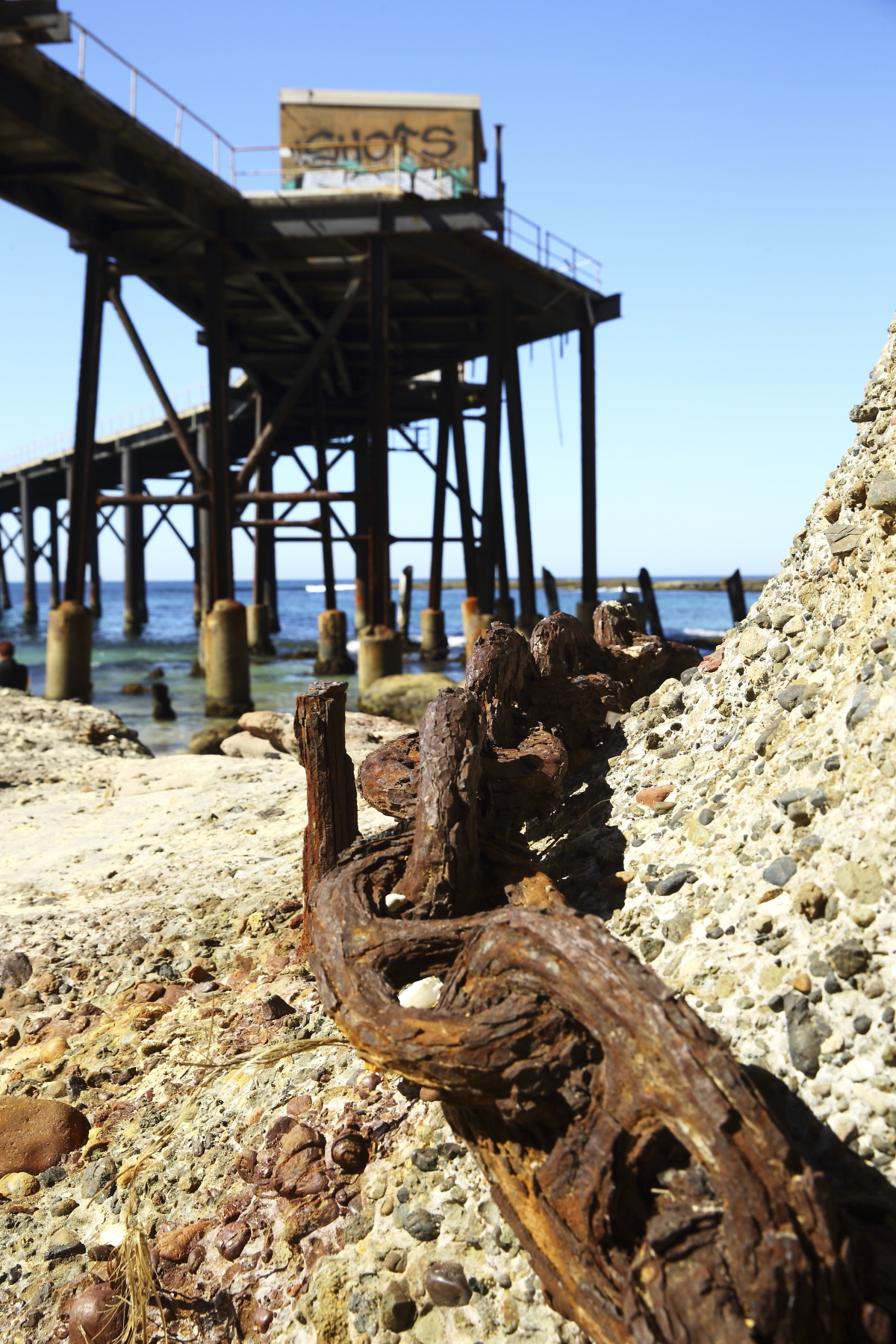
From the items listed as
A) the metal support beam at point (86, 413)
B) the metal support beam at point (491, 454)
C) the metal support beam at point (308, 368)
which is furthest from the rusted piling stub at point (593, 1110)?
the metal support beam at point (491, 454)

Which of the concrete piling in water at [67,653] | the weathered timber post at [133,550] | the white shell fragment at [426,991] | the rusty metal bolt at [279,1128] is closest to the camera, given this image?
the white shell fragment at [426,991]

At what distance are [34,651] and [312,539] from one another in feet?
40.0

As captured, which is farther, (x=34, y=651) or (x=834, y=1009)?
(x=34, y=651)

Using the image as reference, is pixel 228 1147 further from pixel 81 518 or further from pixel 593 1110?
pixel 81 518

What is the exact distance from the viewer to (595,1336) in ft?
3.63

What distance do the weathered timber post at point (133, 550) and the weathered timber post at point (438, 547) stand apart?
455 inches

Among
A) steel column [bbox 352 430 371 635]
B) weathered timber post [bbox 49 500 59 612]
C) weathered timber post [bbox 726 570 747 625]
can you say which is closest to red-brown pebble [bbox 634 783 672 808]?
weathered timber post [bbox 726 570 747 625]

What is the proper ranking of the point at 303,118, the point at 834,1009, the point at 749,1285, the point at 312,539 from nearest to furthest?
1. the point at 749,1285
2. the point at 834,1009
3. the point at 303,118
4. the point at 312,539

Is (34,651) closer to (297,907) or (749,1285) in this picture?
(297,907)

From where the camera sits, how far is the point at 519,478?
15336 mm

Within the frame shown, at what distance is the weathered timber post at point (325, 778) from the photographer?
219 centimetres

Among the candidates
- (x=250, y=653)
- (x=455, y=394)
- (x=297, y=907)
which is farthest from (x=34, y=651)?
(x=297, y=907)

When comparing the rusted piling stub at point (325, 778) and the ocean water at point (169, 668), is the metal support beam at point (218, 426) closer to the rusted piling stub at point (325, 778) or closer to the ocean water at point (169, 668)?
the ocean water at point (169, 668)

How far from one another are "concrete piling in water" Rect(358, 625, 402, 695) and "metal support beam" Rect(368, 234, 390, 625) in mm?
192
